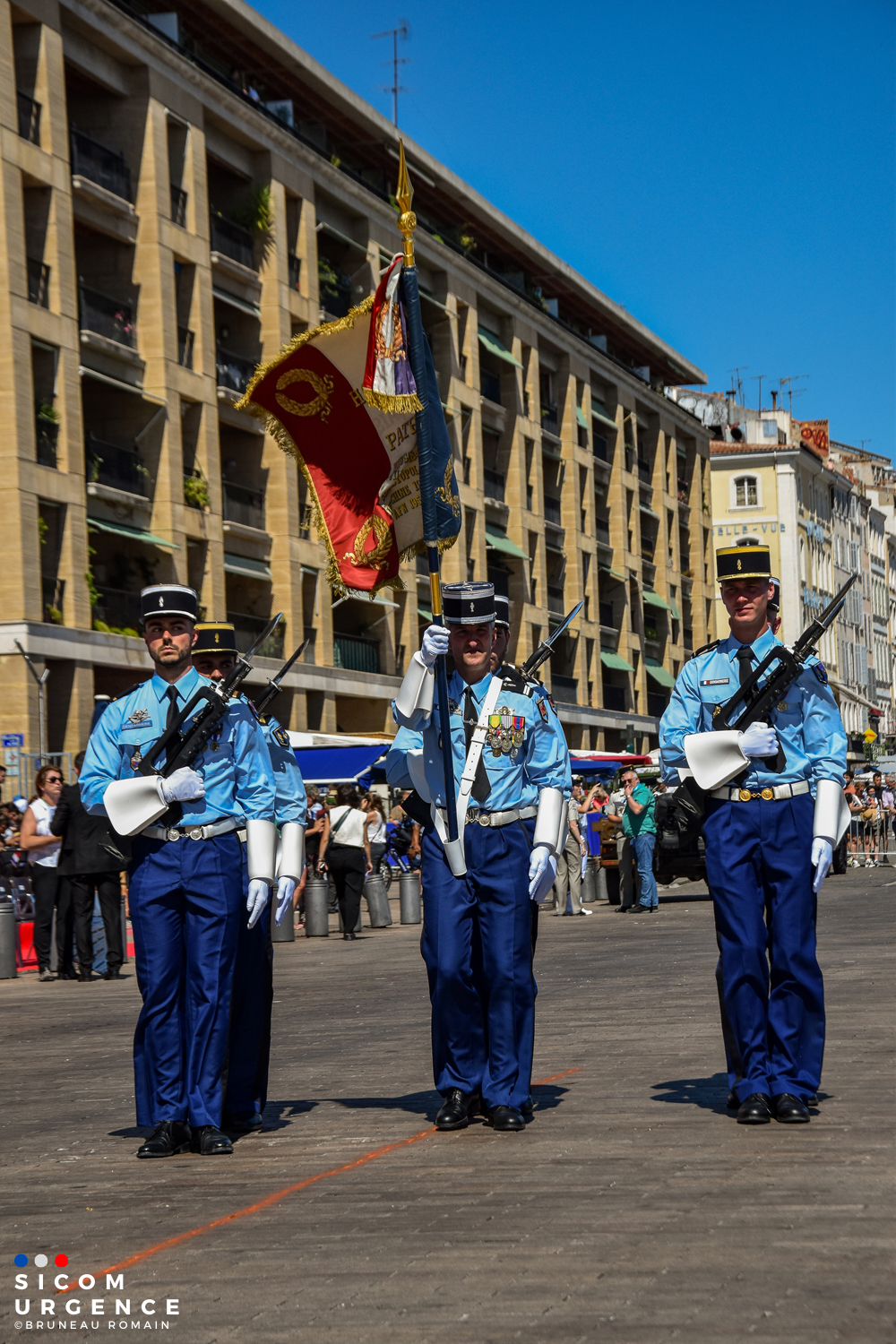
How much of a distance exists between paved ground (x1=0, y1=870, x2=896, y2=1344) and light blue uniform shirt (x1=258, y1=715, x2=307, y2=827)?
131 cm

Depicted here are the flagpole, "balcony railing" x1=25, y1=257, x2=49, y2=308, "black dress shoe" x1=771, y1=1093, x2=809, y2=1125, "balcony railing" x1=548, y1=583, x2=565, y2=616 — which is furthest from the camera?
"balcony railing" x1=548, y1=583, x2=565, y2=616

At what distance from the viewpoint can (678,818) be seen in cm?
761

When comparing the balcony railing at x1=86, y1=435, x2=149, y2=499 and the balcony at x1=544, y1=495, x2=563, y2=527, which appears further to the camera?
the balcony at x1=544, y1=495, x2=563, y2=527

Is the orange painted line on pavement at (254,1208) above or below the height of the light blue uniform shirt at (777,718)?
below

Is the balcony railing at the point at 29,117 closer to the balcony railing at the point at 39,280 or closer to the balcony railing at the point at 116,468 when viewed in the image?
the balcony railing at the point at 39,280

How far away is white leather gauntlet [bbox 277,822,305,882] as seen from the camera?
7.68m

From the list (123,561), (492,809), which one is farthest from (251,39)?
(492,809)

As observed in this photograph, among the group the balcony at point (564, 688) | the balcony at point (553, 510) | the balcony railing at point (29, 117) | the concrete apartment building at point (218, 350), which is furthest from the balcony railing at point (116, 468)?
the balcony at point (564, 688)

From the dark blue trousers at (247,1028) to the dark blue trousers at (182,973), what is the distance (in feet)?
0.77

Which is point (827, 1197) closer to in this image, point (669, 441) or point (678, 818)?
point (678, 818)

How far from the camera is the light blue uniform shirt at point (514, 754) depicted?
7.67 metres

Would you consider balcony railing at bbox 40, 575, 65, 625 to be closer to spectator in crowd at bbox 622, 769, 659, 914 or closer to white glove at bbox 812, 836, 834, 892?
spectator in crowd at bbox 622, 769, 659, 914

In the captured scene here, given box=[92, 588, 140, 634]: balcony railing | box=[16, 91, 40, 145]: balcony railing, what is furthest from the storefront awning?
box=[16, 91, 40, 145]: balcony railing

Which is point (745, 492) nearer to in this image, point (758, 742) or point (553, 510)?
point (553, 510)
